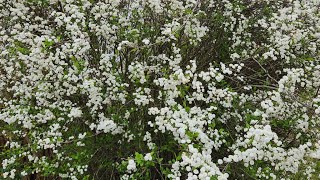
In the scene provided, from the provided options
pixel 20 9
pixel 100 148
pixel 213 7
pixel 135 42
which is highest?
pixel 213 7

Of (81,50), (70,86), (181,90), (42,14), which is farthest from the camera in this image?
(42,14)

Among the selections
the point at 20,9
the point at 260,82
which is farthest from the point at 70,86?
the point at 260,82

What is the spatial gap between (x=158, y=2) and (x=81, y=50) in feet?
3.70

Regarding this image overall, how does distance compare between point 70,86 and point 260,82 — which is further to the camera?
point 260,82

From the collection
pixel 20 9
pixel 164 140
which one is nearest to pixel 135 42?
pixel 164 140

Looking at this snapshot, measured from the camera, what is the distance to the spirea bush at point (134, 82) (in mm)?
3746

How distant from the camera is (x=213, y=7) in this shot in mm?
4883

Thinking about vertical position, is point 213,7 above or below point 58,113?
above

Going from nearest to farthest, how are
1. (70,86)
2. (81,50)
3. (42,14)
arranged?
(81,50) < (70,86) < (42,14)

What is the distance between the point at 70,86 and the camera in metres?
3.99

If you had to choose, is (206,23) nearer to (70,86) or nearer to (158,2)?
(158,2)

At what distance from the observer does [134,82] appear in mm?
3877

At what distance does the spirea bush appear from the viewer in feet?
12.3

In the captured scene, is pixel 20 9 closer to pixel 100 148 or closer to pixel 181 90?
pixel 100 148
